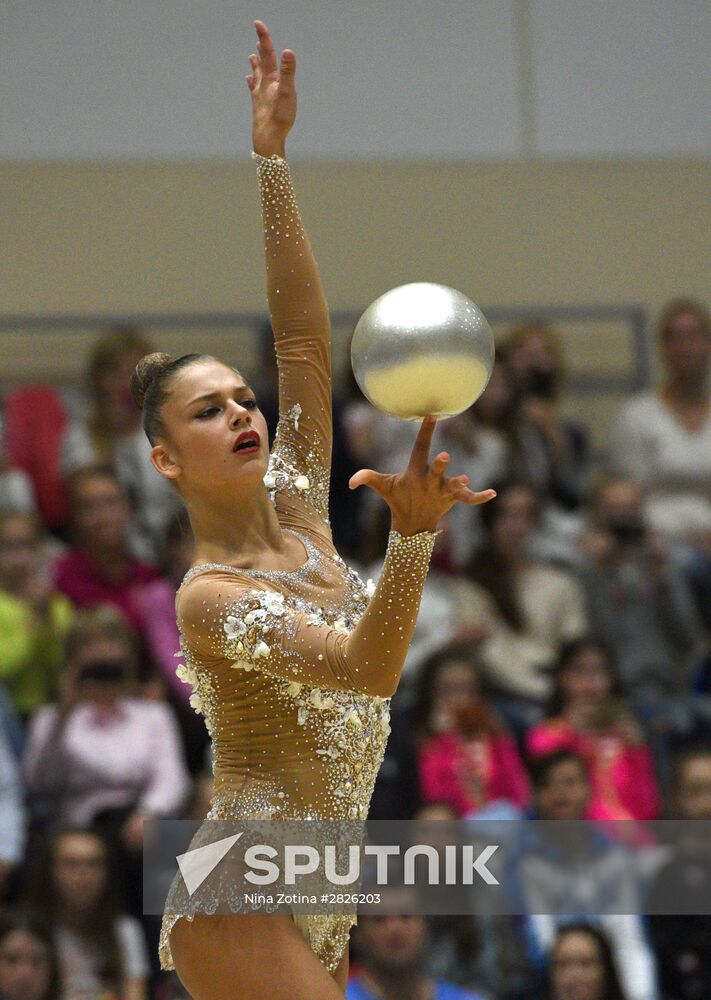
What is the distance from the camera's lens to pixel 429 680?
505 cm

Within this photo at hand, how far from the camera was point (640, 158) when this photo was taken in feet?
22.3

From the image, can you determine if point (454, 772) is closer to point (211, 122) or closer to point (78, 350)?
point (78, 350)

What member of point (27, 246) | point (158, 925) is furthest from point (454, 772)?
point (27, 246)

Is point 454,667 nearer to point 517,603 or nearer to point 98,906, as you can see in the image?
point 517,603

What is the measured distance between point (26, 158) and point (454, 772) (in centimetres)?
293

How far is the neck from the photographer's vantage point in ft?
8.34

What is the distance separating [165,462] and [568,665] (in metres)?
2.94

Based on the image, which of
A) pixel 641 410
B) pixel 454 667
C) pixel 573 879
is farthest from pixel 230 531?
pixel 641 410

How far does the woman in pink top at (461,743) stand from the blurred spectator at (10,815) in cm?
115

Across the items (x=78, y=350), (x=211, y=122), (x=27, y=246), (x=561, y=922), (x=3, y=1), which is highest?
(x=3, y=1)

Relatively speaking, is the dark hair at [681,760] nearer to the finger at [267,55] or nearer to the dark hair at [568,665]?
the dark hair at [568,665]

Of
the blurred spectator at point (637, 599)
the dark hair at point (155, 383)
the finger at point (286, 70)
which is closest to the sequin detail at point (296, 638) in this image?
the finger at point (286, 70)

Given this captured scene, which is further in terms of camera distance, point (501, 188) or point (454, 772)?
point (501, 188)

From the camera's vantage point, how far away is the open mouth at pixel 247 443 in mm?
2484
